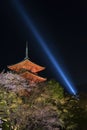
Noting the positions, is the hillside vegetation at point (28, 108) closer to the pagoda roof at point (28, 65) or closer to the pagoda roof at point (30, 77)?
the pagoda roof at point (30, 77)

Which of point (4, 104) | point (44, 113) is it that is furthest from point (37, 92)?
point (4, 104)

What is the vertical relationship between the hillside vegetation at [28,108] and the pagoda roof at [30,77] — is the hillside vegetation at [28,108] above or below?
below

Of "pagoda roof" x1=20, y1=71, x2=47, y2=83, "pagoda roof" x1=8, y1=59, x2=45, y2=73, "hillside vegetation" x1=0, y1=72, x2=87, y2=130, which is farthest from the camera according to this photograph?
"pagoda roof" x1=8, y1=59, x2=45, y2=73

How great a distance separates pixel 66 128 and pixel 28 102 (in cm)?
450


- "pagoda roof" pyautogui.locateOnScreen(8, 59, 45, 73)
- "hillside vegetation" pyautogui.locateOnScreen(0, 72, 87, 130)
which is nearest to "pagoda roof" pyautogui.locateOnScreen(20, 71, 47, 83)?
"pagoda roof" pyautogui.locateOnScreen(8, 59, 45, 73)

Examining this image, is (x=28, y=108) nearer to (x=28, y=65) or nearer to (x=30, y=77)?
(x=30, y=77)

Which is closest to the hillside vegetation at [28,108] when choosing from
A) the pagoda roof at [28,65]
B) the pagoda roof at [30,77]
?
the pagoda roof at [30,77]

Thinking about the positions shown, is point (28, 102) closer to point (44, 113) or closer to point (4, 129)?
point (44, 113)

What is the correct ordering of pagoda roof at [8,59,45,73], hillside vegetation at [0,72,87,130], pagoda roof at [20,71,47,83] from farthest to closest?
1. pagoda roof at [8,59,45,73]
2. pagoda roof at [20,71,47,83]
3. hillside vegetation at [0,72,87,130]

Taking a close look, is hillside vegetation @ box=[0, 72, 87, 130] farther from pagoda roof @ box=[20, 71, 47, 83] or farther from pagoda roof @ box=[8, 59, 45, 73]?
pagoda roof @ box=[8, 59, 45, 73]

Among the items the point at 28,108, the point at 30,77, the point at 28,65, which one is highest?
the point at 28,65

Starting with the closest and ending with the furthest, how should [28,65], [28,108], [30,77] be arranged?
[28,108], [30,77], [28,65]

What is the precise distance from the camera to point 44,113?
892 inches

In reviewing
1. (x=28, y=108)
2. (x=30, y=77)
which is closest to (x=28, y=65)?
(x=30, y=77)
